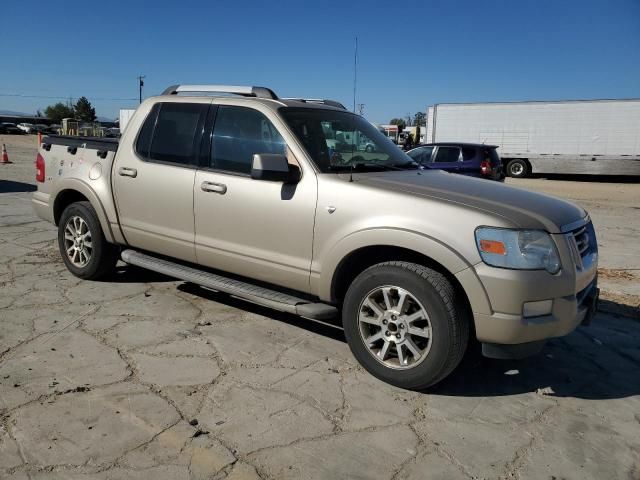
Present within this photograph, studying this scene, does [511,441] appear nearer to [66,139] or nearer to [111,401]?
[111,401]

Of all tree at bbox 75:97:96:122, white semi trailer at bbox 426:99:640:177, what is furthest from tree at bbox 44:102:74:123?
white semi trailer at bbox 426:99:640:177

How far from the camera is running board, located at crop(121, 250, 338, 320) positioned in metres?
3.78

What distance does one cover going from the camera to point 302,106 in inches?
174

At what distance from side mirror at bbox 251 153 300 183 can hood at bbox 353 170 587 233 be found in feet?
1.51

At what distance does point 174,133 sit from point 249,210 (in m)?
1.20

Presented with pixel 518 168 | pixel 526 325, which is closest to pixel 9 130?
pixel 518 168

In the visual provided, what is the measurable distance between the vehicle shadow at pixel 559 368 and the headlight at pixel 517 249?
3.07 ft

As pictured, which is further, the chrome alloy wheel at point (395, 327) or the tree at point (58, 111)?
the tree at point (58, 111)

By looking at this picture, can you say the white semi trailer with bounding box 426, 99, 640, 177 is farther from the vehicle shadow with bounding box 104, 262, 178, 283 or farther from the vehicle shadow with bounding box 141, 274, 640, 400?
the vehicle shadow with bounding box 104, 262, 178, 283

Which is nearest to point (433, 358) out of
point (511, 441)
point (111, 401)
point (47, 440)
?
point (511, 441)

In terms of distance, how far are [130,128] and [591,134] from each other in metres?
23.5

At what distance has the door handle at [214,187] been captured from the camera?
4.18 meters

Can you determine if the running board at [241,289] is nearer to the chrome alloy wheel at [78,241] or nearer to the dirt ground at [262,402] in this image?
the dirt ground at [262,402]

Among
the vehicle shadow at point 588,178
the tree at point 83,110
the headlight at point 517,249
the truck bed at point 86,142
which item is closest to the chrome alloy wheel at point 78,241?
the truck bed at point 86,142
